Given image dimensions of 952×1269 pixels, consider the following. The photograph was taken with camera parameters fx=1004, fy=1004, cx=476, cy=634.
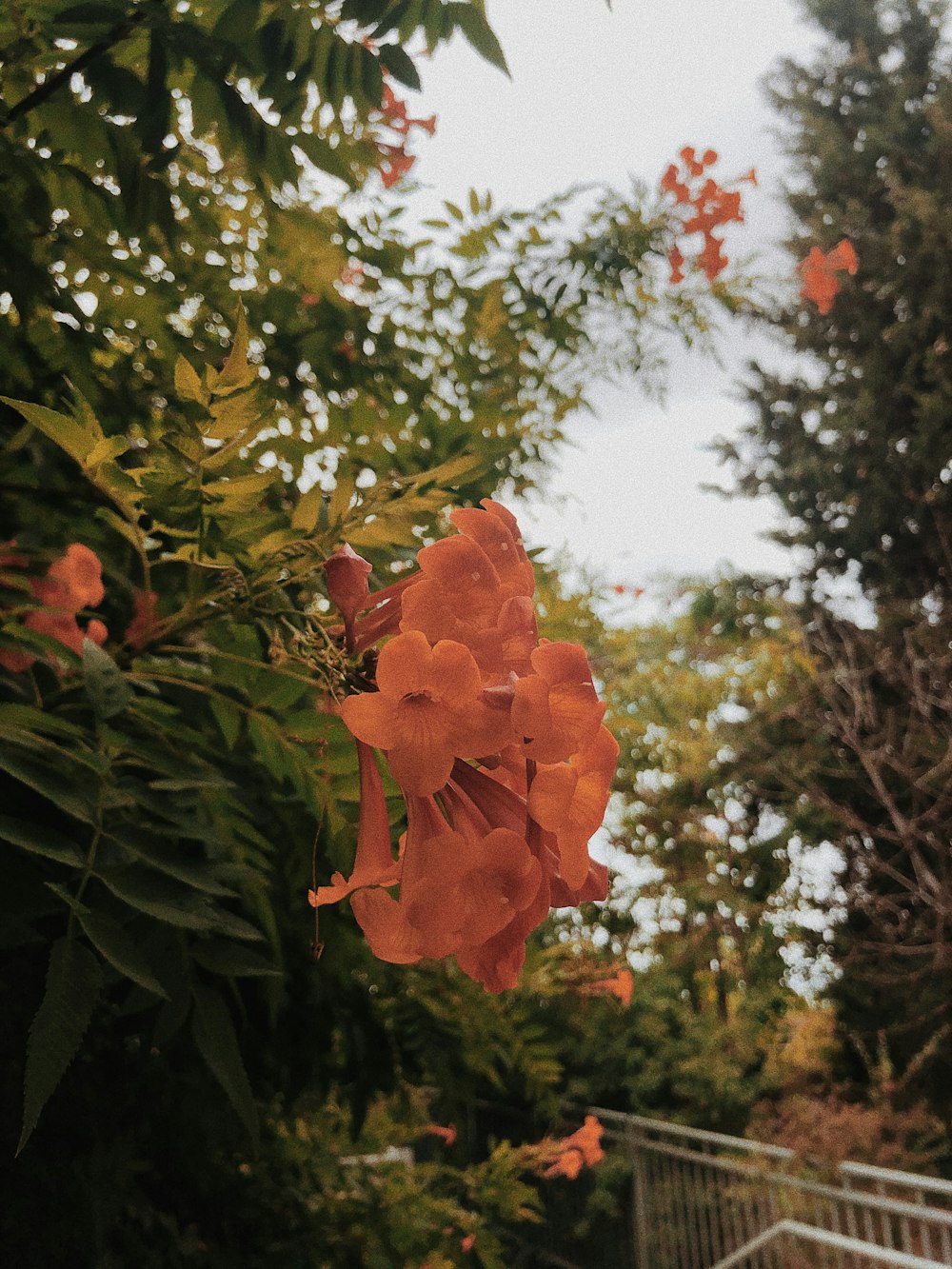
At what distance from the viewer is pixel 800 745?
33.6ft

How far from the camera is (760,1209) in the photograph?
531 cm

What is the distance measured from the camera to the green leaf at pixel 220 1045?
862 mm

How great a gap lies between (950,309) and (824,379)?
1.64 meters

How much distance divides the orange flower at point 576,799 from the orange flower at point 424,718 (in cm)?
4

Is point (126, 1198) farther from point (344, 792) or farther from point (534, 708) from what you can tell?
point (534, 708)

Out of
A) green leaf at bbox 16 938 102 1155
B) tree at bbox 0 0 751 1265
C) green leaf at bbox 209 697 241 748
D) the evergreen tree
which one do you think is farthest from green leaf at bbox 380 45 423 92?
the evergreen tree

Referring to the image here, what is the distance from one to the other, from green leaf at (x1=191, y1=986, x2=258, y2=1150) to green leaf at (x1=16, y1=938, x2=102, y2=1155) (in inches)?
6.7

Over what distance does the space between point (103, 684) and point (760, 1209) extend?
568 centimetres

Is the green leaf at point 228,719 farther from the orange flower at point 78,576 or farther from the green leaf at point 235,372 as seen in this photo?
the green leaf at point 235,372

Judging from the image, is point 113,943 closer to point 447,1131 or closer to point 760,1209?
point 447,1131

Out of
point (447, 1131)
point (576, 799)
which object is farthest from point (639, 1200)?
point (576, 799)

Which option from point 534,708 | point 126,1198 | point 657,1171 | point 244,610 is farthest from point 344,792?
point 657,1171

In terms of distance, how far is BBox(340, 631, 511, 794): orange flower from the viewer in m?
0.53

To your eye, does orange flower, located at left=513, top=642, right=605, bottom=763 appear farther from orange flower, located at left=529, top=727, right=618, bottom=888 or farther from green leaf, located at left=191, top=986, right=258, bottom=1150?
green leaf, located at left=191, top=986, right=258, bottom=1150
